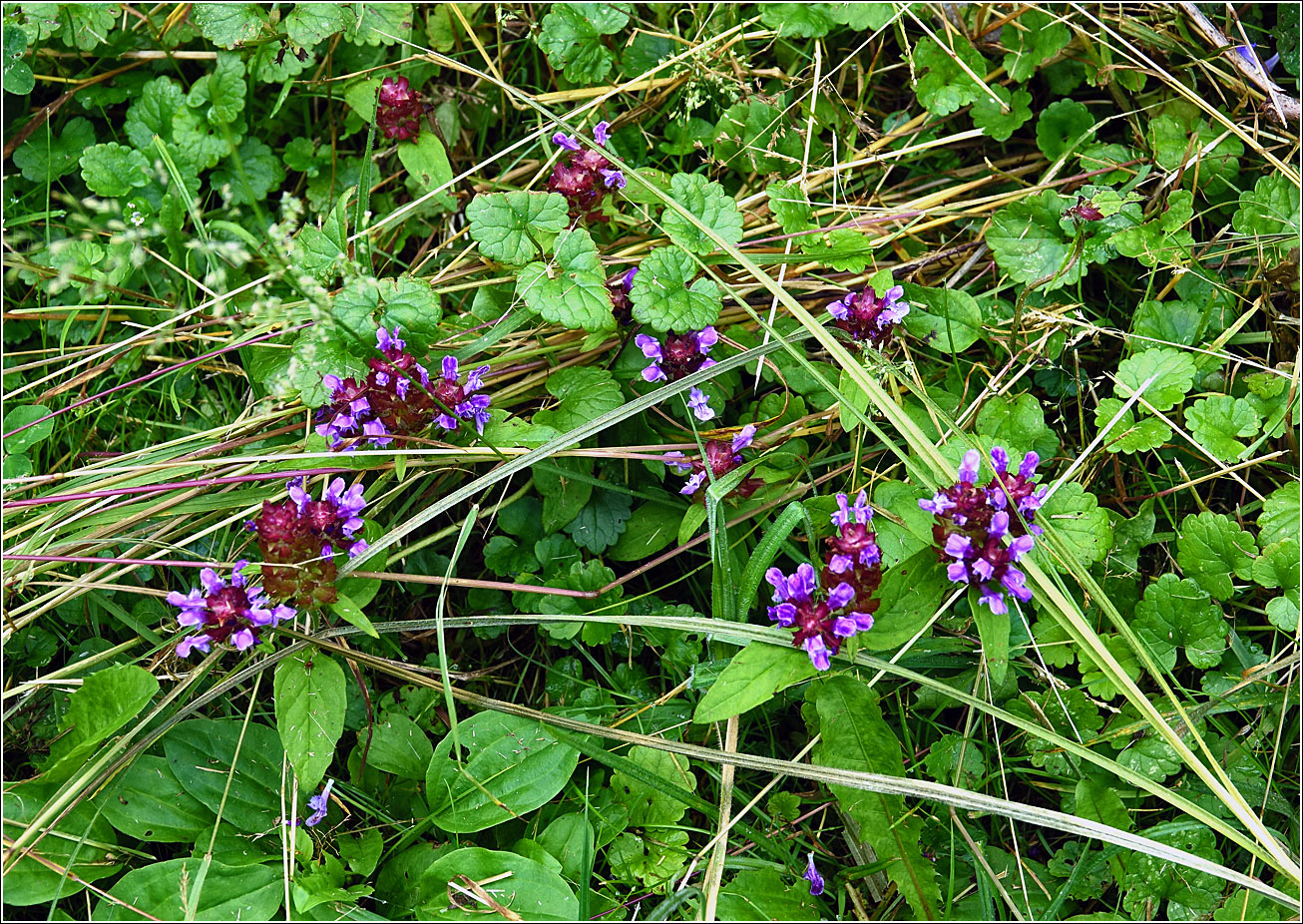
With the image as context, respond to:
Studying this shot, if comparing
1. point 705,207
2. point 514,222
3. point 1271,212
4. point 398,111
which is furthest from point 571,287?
point 1271,212

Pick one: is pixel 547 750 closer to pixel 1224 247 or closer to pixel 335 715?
pixel 335 715

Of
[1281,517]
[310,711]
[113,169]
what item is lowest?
[310,711]

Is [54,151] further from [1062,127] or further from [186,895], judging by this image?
[1062,127]

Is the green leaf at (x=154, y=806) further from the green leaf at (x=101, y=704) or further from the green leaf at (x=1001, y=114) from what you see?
the green leaf at (x=1001, y=114)

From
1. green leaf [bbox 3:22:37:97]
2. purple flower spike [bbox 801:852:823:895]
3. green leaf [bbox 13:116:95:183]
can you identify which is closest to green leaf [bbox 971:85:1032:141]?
purple flower spike [bbox 801:852:823:895]

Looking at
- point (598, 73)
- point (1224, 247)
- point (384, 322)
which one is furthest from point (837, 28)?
point (384, 322)

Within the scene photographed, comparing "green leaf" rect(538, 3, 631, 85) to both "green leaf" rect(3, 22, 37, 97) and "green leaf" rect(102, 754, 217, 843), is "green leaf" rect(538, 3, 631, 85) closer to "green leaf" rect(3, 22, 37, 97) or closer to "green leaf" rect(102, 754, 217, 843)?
"green leaf" rect(3, 22, 37, 97)
